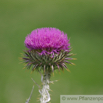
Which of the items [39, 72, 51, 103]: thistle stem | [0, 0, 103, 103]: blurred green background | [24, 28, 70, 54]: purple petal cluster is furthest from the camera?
[0, 0, 103, 103]: blurred green background

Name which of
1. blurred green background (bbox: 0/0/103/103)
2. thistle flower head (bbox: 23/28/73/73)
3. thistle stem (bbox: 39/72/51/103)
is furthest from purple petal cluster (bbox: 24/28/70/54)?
blurred green background (bbox: 0/0/103/103)

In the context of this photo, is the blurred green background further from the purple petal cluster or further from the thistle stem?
the purple petal cluster

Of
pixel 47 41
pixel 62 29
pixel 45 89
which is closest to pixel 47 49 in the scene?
pixel 47 41

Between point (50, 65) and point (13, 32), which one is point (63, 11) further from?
point (50, 65)

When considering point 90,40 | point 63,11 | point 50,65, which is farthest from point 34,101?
point 63,11

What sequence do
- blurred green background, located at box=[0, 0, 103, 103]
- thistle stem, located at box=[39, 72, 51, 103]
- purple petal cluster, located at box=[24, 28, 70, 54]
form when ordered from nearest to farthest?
thistle stem, located at box=[39, 72, 51, 103]
purple petal cluster, located at box=[24, 28, 70, 54]
blurred green background, located at box=[0, 0, 103, 103]

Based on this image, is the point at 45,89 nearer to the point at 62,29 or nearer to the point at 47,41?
the point at 47,41

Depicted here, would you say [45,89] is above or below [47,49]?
below
